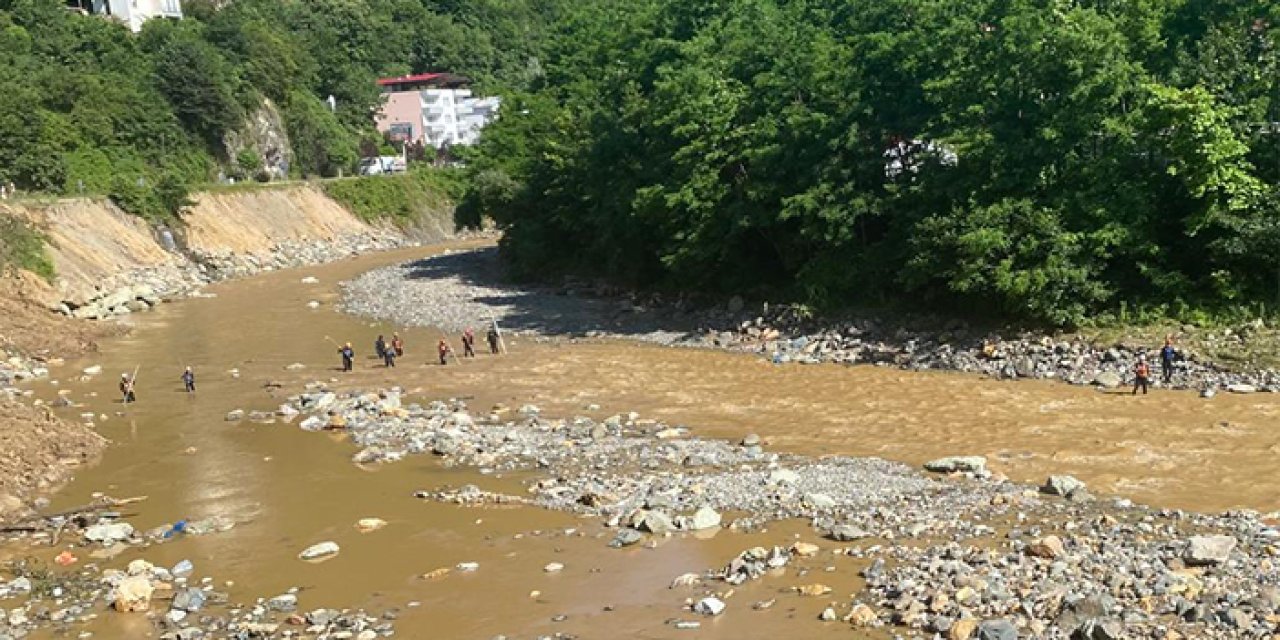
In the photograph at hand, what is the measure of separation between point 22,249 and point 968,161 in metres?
41.5

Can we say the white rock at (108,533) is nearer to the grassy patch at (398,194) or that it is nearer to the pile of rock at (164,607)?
the pile of rock at (164,607)

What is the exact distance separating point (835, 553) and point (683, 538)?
260cm

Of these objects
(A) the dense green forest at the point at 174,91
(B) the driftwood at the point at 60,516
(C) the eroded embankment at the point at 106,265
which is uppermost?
(A) the dense green forest at the point at 174,91

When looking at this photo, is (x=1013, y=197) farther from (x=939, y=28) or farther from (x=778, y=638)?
(x=778, y=638)

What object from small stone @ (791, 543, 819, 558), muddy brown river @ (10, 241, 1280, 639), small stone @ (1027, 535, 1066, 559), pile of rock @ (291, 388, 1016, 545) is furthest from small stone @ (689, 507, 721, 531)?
small stone @ (1027, 535, 1066, 559)

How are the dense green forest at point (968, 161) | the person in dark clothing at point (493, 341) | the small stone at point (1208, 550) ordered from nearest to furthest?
the small stone at point (1208, 550) < the dense green forest at point (968, 161) < the person in dark clothing at point (493, 341)

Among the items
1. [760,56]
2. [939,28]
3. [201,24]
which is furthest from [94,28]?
[939,28]

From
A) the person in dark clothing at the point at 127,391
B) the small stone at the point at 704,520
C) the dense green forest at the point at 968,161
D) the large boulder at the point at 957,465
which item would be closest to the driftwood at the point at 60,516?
the person in dark clothing at the point at 127,391

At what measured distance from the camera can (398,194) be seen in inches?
3622

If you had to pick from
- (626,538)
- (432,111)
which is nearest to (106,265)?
(626,538)

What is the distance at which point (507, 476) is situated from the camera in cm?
2120

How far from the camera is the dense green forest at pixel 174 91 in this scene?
63.6 m

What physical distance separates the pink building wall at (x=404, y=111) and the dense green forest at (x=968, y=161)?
80.0m

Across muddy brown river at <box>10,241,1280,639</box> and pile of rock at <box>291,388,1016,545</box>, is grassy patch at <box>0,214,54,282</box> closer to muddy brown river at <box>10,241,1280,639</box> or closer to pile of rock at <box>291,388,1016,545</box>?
muddy brown river at <box>10,241,1280,639</box>
